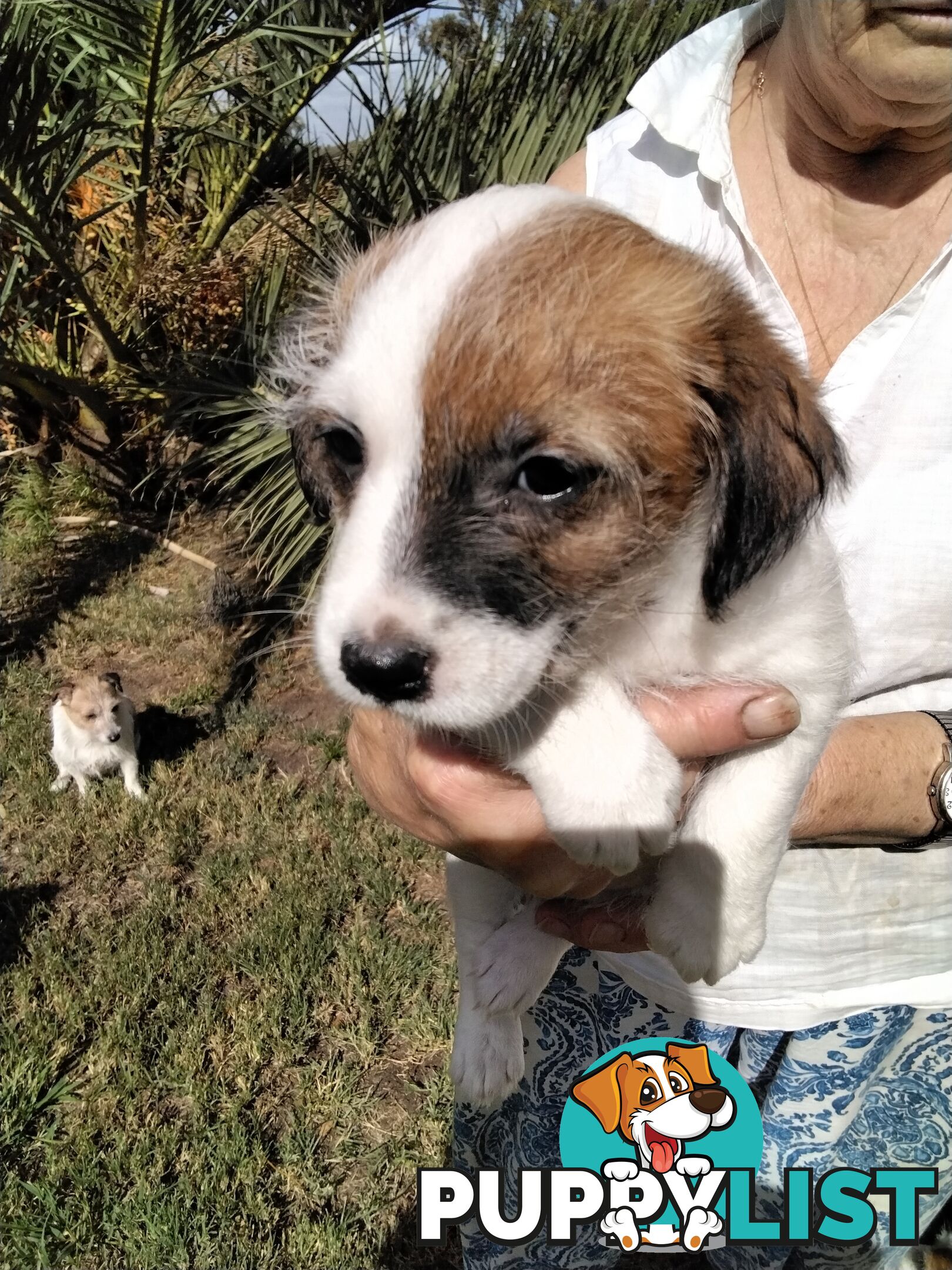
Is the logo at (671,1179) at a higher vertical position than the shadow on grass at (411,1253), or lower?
higher

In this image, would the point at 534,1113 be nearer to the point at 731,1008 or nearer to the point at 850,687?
the point at 731,1008

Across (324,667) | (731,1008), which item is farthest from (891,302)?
(731,1008)

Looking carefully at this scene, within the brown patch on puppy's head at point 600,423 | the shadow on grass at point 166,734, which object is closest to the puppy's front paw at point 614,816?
the brown patch on puppy's head at point 600,423

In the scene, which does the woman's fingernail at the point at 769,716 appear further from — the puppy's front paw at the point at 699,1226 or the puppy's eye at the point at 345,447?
the puppy's front paw at the point at 699,1226

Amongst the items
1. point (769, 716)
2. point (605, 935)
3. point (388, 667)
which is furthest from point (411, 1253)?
point (388, 667)

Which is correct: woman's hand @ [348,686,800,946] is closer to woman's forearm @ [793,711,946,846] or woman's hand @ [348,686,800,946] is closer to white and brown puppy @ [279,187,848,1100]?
white and brown puppy @ [279,187,848,1100]
